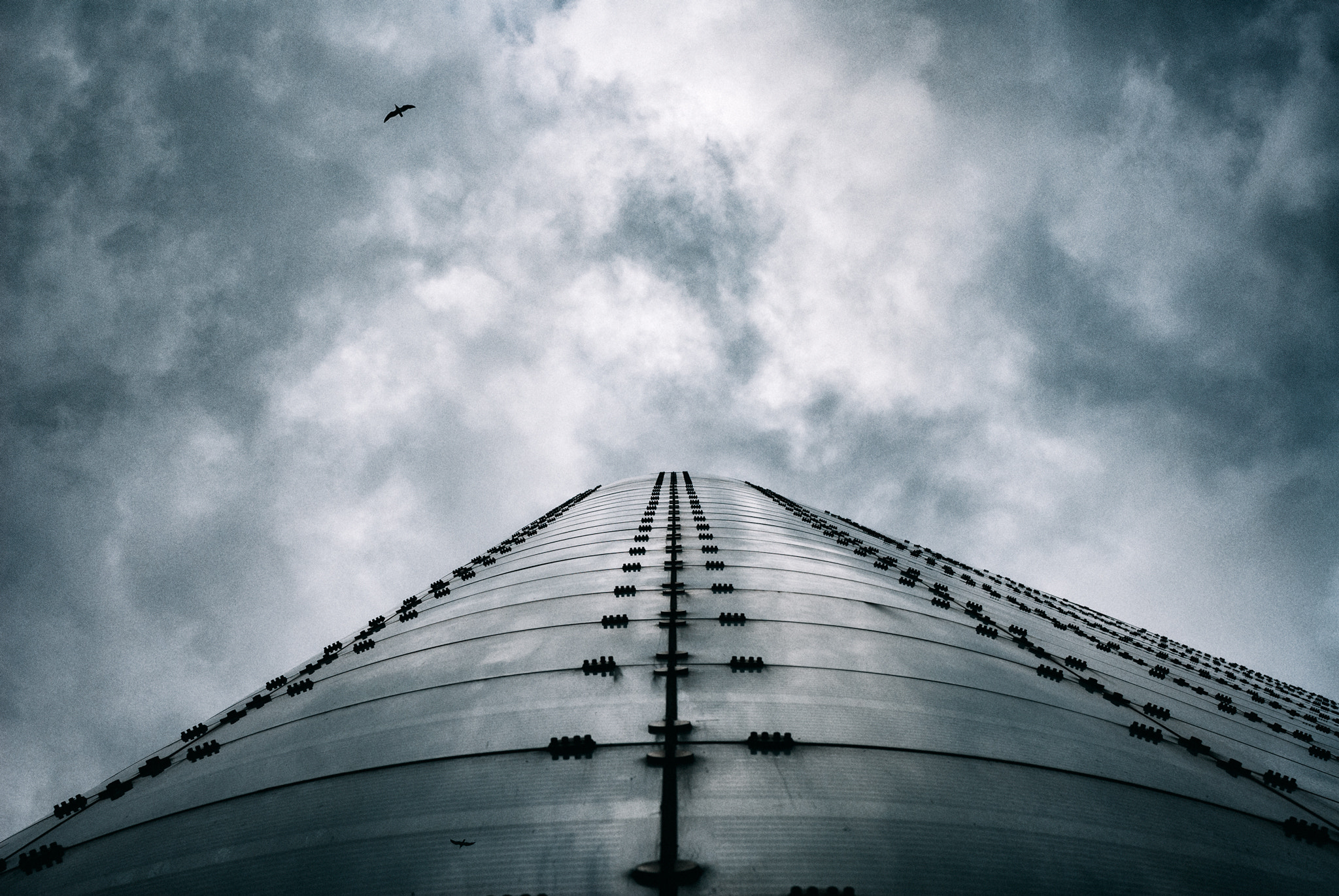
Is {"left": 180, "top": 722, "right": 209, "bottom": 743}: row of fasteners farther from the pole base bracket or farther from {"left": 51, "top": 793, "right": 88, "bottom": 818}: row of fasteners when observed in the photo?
the pole base bracket

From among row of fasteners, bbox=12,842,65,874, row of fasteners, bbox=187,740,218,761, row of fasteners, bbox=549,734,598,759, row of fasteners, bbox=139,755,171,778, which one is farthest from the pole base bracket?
row of fasteners, bbox=139,755,171,778

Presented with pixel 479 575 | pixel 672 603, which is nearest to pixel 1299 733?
pixel 672 603

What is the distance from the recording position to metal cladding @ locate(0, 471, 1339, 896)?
4598mm

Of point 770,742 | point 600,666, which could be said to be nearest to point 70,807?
point 600,666

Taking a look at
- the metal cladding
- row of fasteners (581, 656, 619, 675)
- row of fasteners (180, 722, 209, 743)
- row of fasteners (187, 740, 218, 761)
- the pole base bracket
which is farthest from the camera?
row of fasteners (180, 722, 209, 743)

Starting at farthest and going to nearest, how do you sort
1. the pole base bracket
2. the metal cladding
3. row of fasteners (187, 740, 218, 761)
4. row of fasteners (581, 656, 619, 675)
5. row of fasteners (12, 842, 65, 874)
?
1. row of fasteners (187, 740, 218, 761)
2. row of fasteners (581, 656, 619, 675)
3. row of fasteners (12, 842, 65, 874)
4. the metal cladding
5. the pole base bracket

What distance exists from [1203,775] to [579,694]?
7.66 m

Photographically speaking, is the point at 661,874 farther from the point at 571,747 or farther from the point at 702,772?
the point at 571,747

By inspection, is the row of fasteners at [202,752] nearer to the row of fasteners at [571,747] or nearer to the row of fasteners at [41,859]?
the row of fasteners at [41,859]

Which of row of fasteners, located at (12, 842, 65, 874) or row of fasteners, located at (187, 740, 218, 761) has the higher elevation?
row of fasteners, located at (187, 740, 218, 761)

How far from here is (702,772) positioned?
17.3ft

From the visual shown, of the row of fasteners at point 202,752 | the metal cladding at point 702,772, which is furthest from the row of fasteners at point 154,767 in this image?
the row of fasteners at point 202,752

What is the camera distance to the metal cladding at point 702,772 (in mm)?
4598

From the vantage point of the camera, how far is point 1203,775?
6734mm
